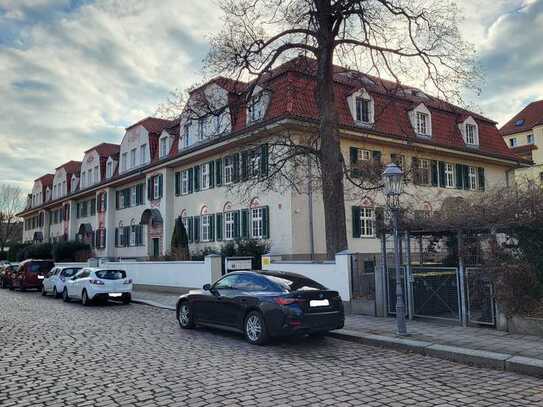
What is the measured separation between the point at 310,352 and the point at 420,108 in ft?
78.1

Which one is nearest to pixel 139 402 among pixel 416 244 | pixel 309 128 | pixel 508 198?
pixel 508 198

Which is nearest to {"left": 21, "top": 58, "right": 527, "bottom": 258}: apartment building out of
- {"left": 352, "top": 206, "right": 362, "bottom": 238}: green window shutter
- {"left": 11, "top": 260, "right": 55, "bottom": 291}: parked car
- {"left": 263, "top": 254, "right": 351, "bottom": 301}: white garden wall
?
{"left": 352, "top": 206, "right": 362, "bottom": 238}: green window shutter

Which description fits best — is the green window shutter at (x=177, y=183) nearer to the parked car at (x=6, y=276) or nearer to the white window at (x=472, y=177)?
the parked car at (x=6, y=276)

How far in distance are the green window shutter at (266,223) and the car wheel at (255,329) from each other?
1442cm

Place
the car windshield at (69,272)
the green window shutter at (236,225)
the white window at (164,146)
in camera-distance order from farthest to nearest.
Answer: the white window at (164,146), the green window shutter at (236,225), the car windshield at (69,272)

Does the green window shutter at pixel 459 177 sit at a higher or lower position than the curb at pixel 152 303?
higher

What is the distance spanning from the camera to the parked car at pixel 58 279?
74.7 ft

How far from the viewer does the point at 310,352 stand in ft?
31.4

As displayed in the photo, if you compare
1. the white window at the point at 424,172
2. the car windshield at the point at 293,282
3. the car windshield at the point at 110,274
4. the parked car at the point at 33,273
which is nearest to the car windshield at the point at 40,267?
the parked car at the point at 33,273

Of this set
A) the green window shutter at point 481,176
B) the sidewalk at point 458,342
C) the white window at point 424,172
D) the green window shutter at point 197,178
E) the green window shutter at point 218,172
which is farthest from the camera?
the green window shutter at point 481,176

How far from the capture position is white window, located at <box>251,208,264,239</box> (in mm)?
25797

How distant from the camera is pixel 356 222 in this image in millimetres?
26203

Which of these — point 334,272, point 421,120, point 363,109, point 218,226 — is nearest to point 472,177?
point 421,120

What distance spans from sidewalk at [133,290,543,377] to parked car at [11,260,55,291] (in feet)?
71.4
